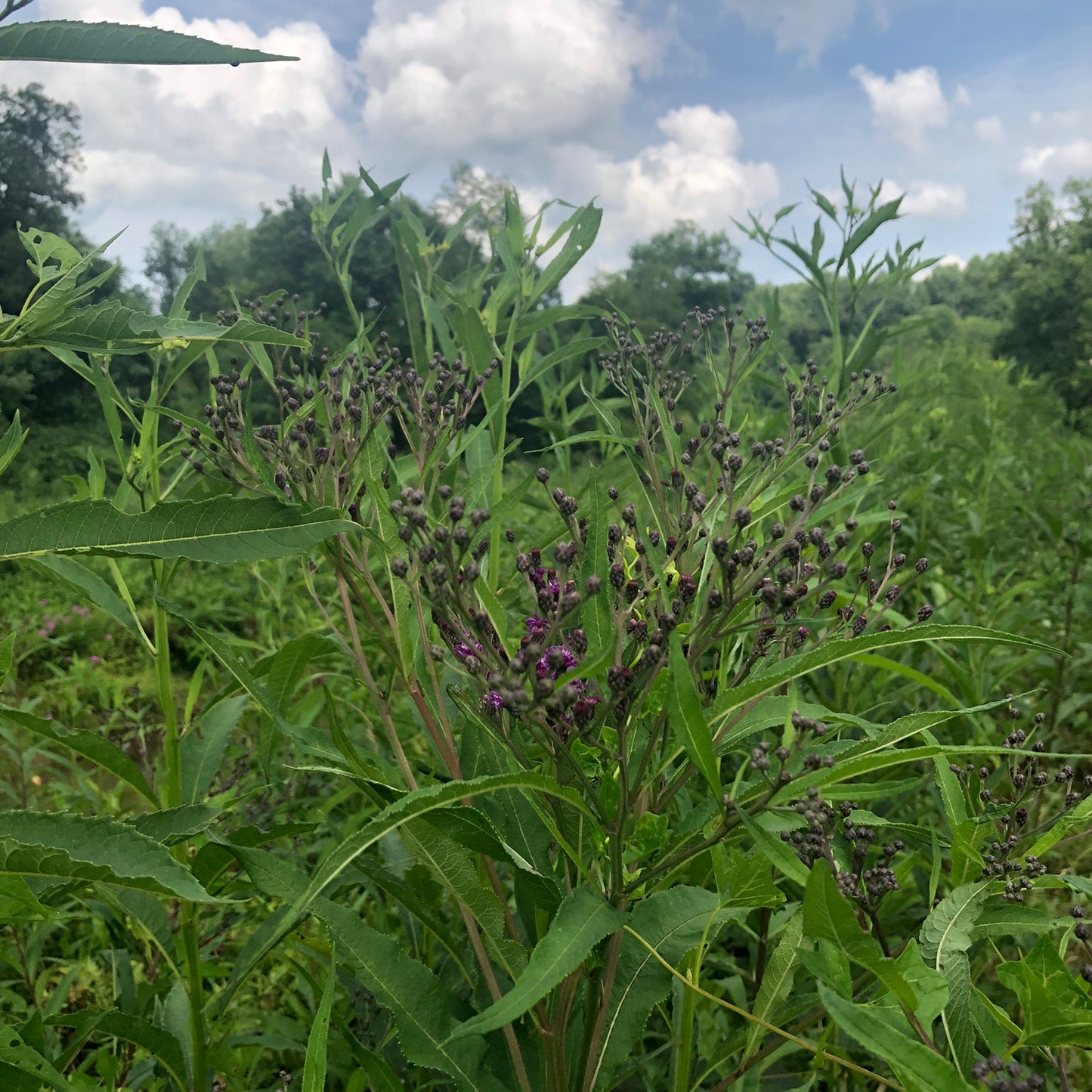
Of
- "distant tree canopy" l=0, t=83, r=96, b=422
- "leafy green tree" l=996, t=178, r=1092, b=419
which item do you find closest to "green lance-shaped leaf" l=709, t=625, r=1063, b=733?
"distant tree canopy" l=0, t=83, r=96, b=422

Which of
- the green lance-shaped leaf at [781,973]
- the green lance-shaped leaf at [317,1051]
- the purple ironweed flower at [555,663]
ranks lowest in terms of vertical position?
the green lance-shaped leaf at [781,973]

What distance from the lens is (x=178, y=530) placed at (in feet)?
2.85

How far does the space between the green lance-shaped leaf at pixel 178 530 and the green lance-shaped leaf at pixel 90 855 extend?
285 mm

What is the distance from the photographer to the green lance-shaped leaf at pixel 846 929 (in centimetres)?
67

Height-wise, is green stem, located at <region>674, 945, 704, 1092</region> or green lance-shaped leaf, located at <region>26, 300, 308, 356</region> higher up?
green lance-shaped leaf, located at <region>26, 300, 308, 356</region>

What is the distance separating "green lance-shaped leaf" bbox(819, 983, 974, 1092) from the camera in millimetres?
632

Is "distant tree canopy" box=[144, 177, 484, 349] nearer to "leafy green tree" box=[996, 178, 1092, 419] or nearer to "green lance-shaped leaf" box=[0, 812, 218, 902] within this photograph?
"green lance-shaped leaf" box=[0, 812, 218, 902]

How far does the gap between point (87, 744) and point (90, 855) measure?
429mm

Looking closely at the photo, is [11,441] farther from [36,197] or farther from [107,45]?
[36,197]

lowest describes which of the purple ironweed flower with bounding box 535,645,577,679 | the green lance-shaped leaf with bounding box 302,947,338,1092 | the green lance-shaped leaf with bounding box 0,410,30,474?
the green lance-shaped leaf with bounding box 302,947,338,1092

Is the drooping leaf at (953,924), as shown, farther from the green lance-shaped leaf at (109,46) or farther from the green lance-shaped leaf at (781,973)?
the green lance-shaped leaf at (109,46)


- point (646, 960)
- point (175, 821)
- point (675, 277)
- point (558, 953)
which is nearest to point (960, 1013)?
point (646, 960)

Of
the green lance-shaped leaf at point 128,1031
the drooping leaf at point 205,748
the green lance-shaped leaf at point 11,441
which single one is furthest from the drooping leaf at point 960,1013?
the green lance-shaped leaf at point 11,441

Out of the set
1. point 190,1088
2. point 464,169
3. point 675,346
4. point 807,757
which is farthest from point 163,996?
point 464,169
